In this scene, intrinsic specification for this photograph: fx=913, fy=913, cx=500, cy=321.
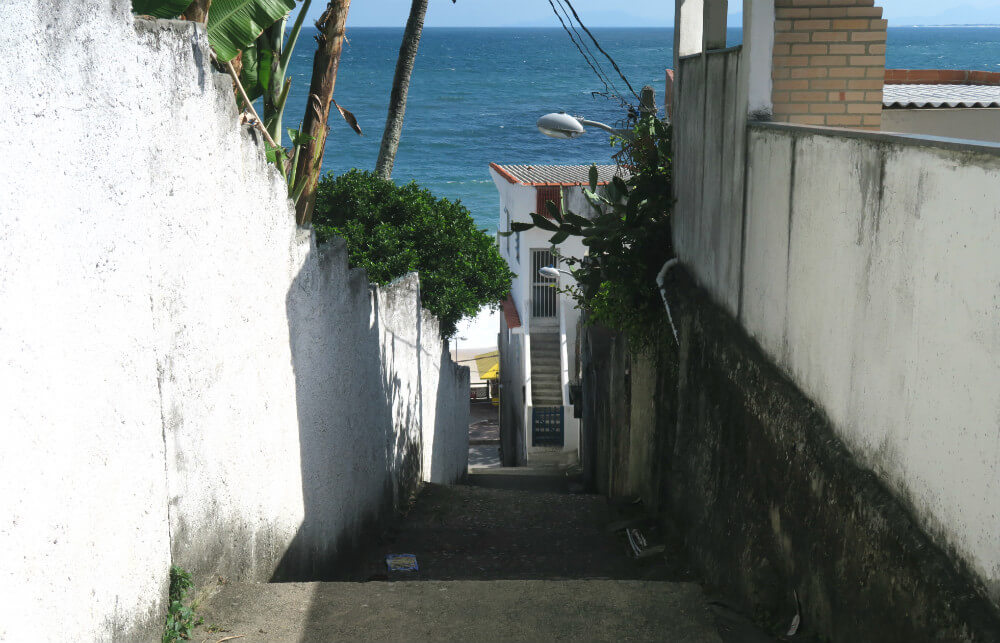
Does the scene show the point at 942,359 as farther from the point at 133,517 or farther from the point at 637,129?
the point at 637,129

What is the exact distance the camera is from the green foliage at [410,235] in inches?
577

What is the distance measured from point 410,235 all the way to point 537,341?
15.7m

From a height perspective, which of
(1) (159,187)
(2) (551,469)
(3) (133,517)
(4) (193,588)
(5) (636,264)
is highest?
(1) (159,187)

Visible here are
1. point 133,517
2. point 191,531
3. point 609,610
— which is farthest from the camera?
point 609,610

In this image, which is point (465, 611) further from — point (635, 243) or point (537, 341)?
point (537, 341)

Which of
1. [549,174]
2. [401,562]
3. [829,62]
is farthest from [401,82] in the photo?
[549,174]

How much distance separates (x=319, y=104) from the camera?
29.4ft

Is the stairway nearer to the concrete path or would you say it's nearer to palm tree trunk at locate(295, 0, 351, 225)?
palm tree trunk at locate(295, 0, 351, 225)

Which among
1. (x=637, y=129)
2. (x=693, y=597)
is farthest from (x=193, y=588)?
(x=637, y=129)

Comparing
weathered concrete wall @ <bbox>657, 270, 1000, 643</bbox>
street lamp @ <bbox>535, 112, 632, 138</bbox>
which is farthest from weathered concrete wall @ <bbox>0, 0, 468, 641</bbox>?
street lamp @ <bbox>535, 112, 632, 138</bbox>

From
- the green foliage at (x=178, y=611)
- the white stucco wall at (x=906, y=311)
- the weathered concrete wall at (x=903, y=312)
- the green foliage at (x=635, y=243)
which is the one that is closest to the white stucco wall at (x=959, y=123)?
the green foliage at (x=635, y=243)

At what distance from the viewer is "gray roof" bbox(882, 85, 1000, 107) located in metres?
7.46

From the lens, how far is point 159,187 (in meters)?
4.34

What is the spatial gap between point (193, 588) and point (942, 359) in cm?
360
